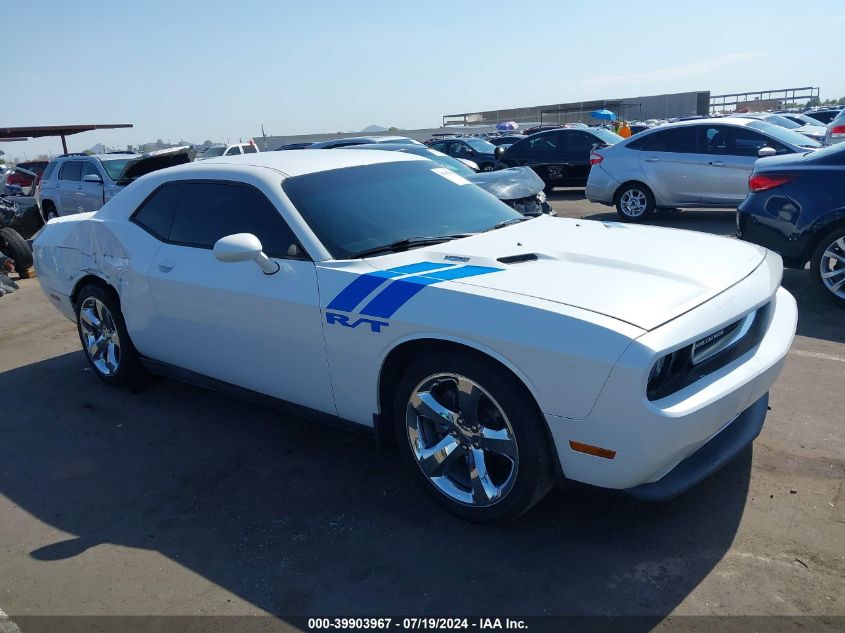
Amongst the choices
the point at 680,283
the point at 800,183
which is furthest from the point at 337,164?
the point at 800,183

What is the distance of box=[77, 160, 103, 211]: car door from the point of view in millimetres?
11656

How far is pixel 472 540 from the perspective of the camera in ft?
10.3

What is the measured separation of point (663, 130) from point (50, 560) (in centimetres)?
1023

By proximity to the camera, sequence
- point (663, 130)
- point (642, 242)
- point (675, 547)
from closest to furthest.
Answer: point (675, 547)
point (642, 242)
point (663, 130)

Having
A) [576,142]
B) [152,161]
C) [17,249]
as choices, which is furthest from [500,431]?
[576,142]

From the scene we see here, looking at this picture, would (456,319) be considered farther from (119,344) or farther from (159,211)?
(119,344)

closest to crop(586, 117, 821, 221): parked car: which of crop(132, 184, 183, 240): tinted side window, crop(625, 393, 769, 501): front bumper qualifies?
crop(625, 393, 769, 501): front bumper

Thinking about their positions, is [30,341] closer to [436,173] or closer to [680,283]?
[436,173]

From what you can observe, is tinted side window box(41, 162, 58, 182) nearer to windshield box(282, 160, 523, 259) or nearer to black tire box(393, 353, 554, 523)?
windshield box(282, 160, 523, 259)

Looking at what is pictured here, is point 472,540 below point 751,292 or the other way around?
below

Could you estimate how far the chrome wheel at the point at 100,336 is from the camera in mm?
5125

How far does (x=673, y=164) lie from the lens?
10.8 meters

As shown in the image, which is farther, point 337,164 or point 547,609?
point 337,164

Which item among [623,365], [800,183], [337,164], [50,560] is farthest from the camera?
[800,183]
